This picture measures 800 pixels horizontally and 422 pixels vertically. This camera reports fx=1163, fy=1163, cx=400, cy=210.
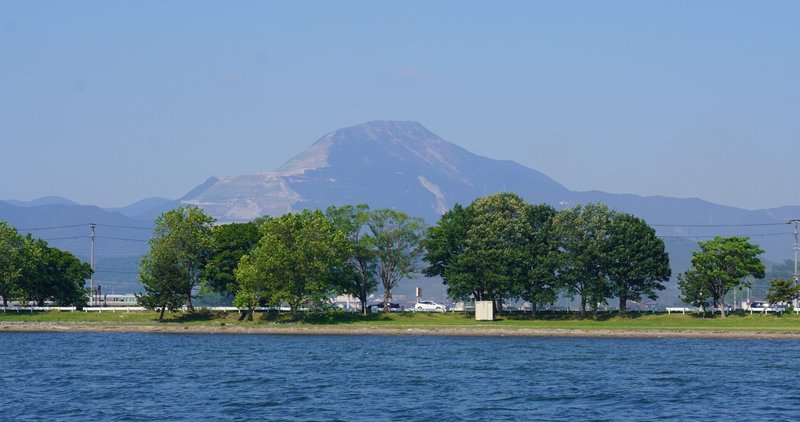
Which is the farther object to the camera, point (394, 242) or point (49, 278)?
point (49, 278)

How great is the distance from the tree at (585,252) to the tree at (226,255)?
36694mm

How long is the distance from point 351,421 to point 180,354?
41.7 m

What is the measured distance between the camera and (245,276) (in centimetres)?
12800

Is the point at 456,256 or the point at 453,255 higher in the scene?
the point at 453,255

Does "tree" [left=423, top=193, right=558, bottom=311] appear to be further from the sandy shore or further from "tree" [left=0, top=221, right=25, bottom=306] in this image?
"tree" [left=0, top=221, right=25, bottom=306]

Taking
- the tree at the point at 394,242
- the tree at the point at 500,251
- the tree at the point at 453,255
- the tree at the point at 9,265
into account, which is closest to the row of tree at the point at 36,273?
the tree at the point at 9,265

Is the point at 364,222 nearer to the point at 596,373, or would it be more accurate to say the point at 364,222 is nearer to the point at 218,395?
the point at 596,373

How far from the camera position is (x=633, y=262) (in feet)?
436

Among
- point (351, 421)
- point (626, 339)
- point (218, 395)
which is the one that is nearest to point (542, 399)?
point (351, 421)

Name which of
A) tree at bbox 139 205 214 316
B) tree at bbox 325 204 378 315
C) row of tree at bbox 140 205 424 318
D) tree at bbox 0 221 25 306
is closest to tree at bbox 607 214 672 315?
row of tree at bbox 140 205 424 318

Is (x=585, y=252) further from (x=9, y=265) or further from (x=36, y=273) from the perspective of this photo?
(x=9, y=265)

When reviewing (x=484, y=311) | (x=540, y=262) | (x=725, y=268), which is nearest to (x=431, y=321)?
(x=484, y=311)

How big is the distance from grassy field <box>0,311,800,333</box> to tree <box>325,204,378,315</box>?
5469 millimetres

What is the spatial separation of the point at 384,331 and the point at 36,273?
1857 inches
